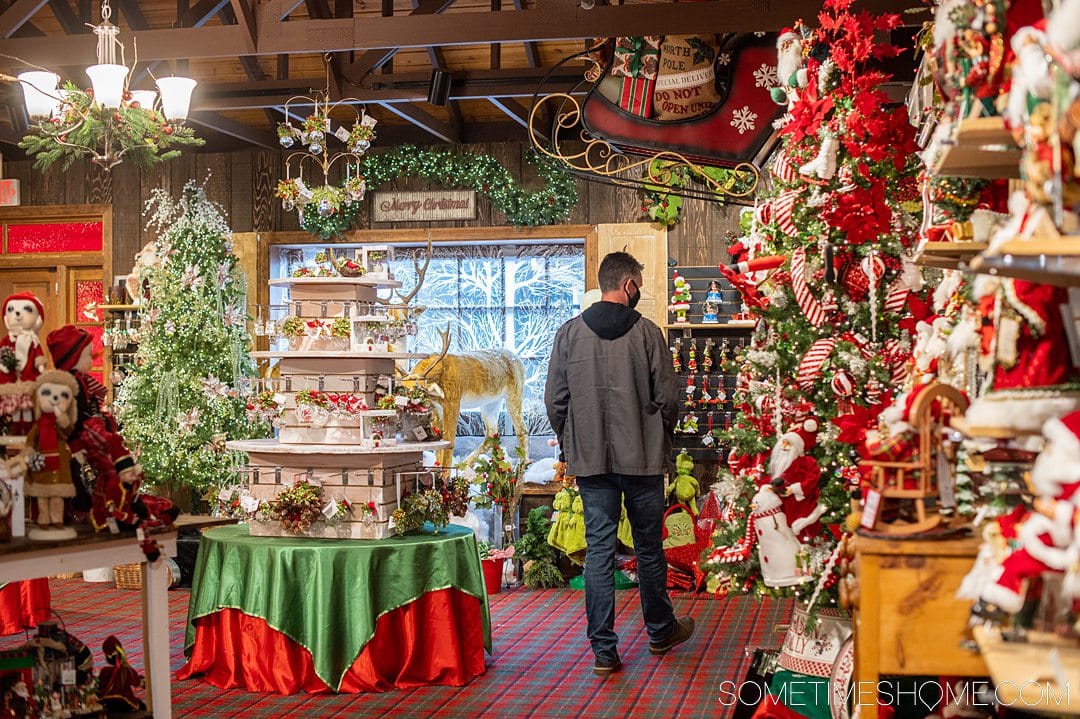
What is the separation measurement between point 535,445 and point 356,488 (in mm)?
3981

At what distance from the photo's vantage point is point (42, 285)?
9898 millimetres

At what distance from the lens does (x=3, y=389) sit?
344cm

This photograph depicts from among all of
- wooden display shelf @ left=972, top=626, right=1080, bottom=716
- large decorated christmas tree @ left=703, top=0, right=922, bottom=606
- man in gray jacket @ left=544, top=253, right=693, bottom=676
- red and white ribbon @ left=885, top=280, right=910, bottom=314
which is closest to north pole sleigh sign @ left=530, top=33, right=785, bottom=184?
man in gray jacket @ left=544, top=253, right=693, bottom=676

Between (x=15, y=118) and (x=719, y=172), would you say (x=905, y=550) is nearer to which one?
(x=719, y=172)

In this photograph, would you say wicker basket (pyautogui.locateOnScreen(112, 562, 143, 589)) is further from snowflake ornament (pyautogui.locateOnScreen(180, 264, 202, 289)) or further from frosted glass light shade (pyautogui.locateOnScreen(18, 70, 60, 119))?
frosted glass light shade (pyautogui.locateOnScreen(18, 70, 60, 119))

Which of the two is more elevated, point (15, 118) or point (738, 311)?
point (15, 118)

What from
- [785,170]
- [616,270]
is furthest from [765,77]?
[785,170]

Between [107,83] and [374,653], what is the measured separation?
109 inches

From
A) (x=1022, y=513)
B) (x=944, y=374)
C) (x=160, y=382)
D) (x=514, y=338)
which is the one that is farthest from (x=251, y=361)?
(x=1022, y=513)

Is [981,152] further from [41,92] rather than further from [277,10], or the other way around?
[277,10]

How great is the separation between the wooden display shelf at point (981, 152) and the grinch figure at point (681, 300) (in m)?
5.95

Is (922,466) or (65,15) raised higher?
(65,15)

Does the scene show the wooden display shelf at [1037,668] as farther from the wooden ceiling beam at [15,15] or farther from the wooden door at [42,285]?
the wooden door at [42,285]

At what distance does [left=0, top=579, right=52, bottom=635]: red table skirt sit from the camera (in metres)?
6.45
